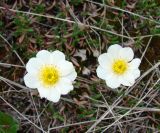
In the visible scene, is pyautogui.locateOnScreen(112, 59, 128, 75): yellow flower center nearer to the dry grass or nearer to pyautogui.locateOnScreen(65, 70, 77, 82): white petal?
the dry grass

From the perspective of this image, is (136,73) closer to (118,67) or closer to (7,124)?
(118,67)

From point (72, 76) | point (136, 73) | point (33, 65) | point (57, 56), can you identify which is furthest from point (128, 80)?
point (33, 65)

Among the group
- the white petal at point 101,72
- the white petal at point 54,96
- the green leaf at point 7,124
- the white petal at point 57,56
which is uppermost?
the white petal at point 57,56

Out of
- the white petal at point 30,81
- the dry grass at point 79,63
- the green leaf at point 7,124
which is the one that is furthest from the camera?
the dry grass at point 79,63

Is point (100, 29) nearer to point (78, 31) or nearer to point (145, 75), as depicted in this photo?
point (78, 31)

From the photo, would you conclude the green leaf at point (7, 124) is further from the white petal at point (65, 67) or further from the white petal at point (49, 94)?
the white petal at point (65, 67)

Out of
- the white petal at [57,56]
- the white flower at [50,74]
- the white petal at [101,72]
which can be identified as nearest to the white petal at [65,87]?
the white flower at [50,74]

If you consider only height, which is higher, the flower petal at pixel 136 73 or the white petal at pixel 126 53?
the white petal at pixel 126 53
